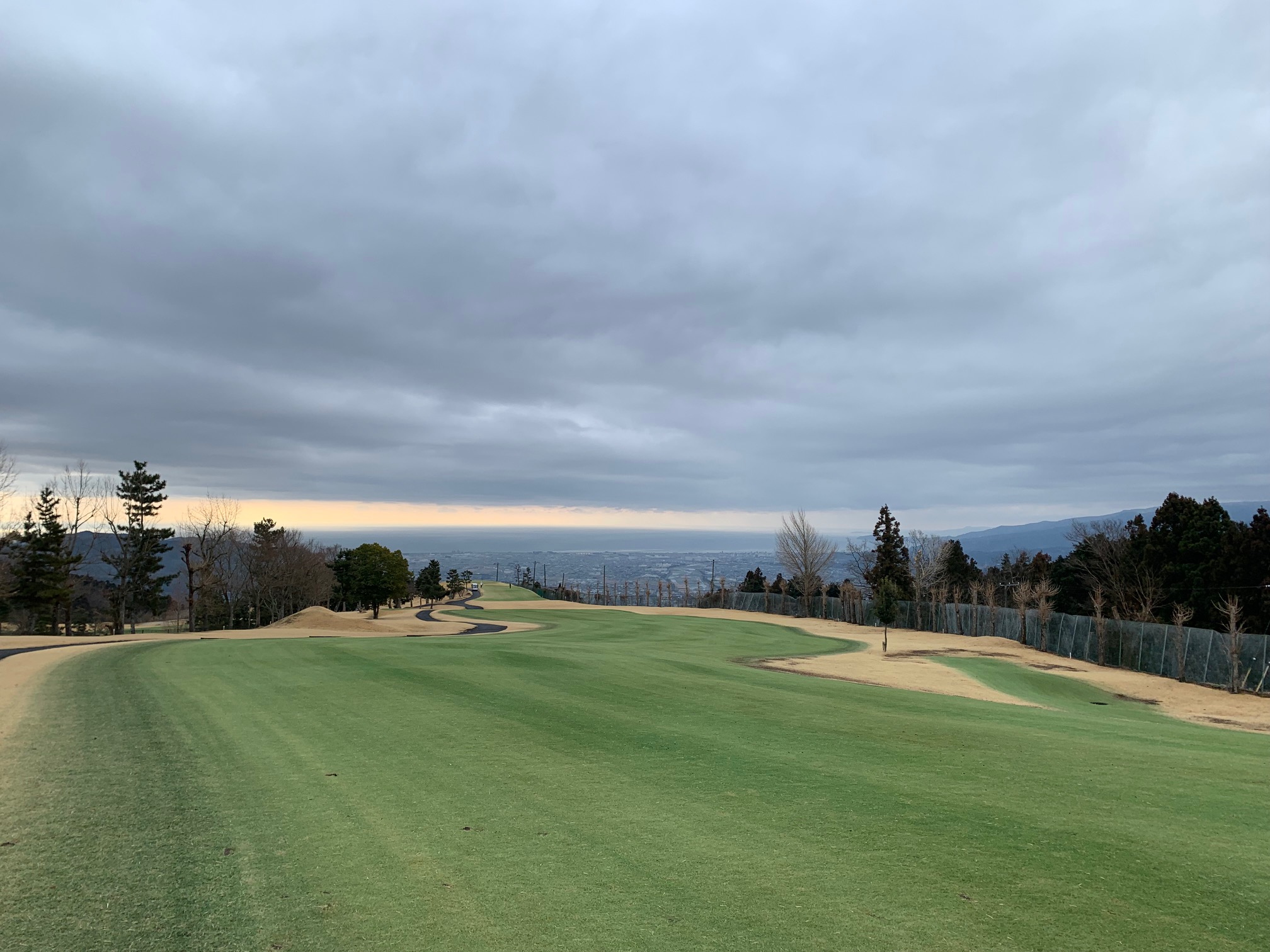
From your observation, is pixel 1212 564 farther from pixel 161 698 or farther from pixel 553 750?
pixel 161 698

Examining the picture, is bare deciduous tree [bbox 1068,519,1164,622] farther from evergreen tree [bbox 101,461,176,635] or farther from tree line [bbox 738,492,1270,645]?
evergreen tree [bbox 101,461,176,635]

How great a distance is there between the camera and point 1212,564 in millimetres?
45219

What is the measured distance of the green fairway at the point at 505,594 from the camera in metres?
89.6

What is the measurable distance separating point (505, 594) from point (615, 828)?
10382 cm

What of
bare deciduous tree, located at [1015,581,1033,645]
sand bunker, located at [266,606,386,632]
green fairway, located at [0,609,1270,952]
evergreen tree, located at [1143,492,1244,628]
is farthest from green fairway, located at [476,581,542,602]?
green fairway, located at [0,609,1270,952]

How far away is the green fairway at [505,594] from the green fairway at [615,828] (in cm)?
7460

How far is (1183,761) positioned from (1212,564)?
152 feet

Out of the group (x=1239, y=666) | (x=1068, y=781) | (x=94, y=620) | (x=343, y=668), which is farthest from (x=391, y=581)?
(x=1068, y=781)

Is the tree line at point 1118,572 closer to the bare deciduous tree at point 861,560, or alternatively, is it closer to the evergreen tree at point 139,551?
the bare deciduous tree at point 861,560

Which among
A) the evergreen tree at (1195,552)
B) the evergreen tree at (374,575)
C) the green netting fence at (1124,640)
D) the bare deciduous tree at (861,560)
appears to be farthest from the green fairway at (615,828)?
the bare deciduous tree at (861,560)

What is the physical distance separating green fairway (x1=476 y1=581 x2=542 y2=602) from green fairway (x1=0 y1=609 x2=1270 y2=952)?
74.6 metres

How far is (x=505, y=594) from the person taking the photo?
107688 mm

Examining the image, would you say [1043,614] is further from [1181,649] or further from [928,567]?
[928,567]

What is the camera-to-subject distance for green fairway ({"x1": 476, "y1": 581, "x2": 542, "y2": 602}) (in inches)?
3527
